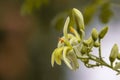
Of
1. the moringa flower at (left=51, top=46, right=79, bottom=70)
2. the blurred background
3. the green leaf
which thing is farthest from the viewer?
the blurred background

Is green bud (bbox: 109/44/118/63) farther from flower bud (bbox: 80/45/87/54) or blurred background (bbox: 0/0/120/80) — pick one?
blurred background (bbox: 0/0/120/80)

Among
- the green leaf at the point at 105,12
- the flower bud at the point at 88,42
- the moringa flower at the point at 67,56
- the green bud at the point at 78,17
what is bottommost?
the moringa flower at the point at 67,56

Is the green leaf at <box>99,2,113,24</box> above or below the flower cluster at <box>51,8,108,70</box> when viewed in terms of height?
above

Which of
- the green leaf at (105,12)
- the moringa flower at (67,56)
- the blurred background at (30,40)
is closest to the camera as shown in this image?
the moringa flower at (67,56)

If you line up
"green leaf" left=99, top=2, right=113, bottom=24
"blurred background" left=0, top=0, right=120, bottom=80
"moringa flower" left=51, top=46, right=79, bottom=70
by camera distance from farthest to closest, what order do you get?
1. "blurred background" left=0, top=0, right=120, bottom=80
2. "green leaf" left=99, top=2, right=113, bottom=24
3. "moringa flower" left=51, top=46, right=79, bottom=70

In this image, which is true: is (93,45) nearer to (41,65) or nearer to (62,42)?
(62,42)

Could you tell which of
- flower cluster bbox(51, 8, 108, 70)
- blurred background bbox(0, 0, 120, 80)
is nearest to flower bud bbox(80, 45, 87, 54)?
flower cluster bbox(51, 8, 108, 70)

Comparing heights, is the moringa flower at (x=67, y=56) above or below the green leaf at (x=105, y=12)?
below

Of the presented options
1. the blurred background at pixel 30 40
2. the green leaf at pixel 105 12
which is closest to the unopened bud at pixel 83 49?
the green leaf at pixel 105 12

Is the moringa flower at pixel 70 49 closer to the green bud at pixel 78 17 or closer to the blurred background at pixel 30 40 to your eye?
the green bud at pixel 78 17

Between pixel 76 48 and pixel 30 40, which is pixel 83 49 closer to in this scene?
pixel 76 48

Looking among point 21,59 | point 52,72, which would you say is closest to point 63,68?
point 52,72
